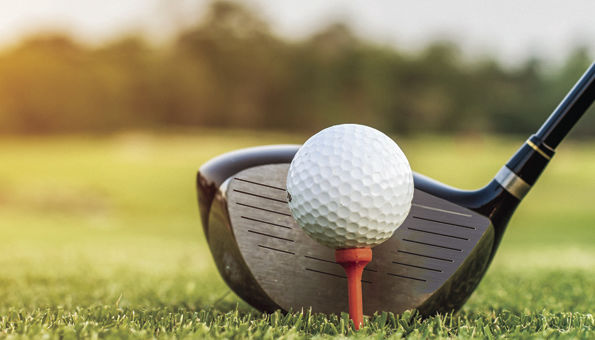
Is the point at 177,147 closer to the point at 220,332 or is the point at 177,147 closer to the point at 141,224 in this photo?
the point at 141,224

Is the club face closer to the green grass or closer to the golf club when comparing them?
the golf club

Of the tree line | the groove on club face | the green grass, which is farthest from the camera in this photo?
the tree line

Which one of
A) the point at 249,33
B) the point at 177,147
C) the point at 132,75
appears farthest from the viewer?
the point at 249,33

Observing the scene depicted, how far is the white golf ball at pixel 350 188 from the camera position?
2.00m

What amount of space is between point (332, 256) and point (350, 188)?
16.1 inches

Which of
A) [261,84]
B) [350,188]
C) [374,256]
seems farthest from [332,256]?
[261,84]

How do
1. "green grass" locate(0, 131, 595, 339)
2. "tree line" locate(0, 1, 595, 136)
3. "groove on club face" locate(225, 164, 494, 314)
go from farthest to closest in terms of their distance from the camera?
"tree line" locate(0, 1, 595, 136) < "groove on club face" locate(225, 164, 494, 314) < "green grass" locate(0, 131, 595, 339)

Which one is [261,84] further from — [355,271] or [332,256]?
[355,271]

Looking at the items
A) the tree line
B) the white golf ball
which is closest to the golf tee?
the white golf ball

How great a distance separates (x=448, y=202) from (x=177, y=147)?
88.3 ft

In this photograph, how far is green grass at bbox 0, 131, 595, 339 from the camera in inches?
78.2

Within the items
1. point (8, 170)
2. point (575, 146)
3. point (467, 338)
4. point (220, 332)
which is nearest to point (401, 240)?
point (467, 338)

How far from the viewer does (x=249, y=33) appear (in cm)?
4169

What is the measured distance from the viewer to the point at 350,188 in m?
2.00
